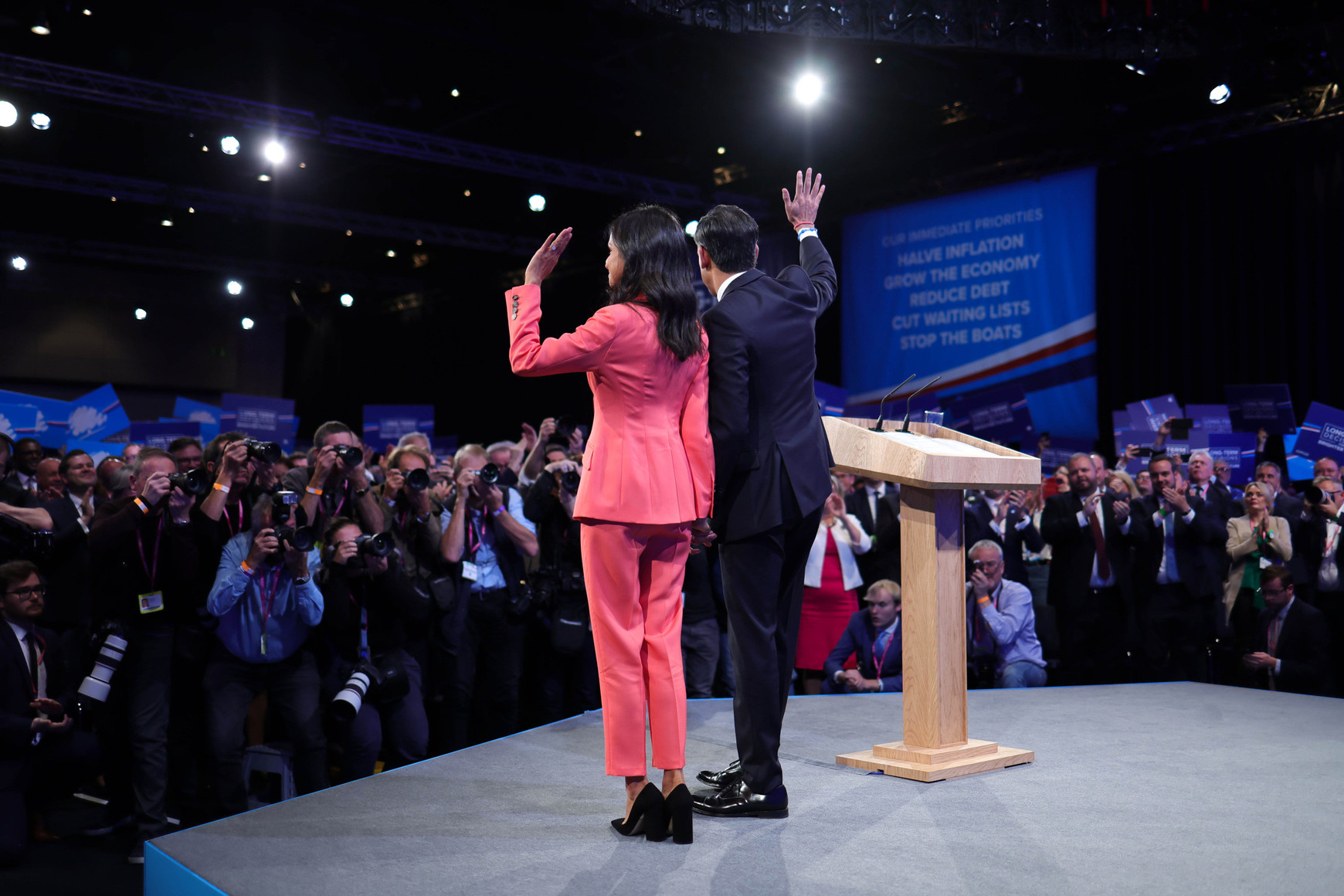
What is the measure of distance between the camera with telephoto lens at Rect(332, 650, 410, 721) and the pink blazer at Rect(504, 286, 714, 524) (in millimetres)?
1766

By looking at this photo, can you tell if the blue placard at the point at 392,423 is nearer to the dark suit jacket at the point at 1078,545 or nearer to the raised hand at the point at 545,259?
the dark suit jacket at the point at 1078,545

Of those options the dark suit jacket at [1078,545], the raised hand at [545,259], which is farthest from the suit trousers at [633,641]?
the dark suit jacket at [1078,545]

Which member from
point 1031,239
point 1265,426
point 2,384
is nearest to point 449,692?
point 1265,426

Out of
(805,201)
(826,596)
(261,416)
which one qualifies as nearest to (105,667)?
(805,201)

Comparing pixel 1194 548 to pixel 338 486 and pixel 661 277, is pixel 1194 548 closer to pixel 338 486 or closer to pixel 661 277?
pixel 338 486

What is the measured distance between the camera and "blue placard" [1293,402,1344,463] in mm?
6336

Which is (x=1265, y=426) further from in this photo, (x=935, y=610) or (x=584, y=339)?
(x=584, y=339)

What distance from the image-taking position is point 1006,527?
6.00 metres

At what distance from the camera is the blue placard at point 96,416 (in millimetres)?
7250

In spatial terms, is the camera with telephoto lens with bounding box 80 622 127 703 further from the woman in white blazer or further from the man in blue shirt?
the woman in white blazer

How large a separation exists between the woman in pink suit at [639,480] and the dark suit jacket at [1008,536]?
362 centimetres

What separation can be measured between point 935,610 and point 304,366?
16.6m

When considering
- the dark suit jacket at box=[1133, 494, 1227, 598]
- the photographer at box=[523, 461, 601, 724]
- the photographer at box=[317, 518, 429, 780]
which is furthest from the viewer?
the dark suit jacket at box=[1133, 494, 1227, 598]

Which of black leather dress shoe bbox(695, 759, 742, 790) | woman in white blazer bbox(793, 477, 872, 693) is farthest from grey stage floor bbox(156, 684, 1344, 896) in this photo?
woman in white blazer bbox(793, 477, 872, 693)
